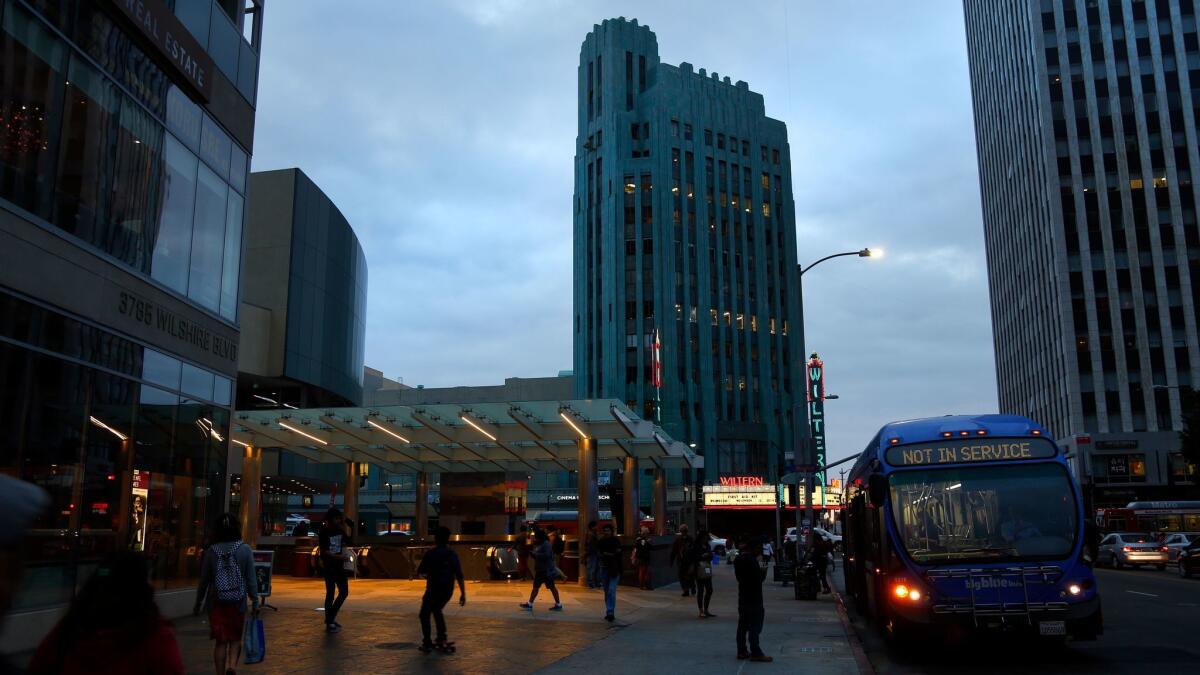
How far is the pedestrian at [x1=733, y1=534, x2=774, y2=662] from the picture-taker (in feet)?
41.7

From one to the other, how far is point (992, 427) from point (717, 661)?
4889 millimetres

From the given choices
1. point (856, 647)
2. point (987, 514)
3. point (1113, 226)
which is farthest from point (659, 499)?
point (1113, 226)

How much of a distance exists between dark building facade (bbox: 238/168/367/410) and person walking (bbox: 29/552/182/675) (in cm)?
4249

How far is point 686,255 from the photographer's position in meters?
102

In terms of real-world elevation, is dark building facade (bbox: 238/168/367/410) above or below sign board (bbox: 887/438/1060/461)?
above

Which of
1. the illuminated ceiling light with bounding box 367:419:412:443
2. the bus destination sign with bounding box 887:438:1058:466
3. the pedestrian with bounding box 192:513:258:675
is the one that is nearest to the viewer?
the pedestrian with bounding box 192:513:258:675

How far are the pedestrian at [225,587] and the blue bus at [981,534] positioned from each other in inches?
309

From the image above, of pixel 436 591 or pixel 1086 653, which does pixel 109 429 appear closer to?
pixel 436 591

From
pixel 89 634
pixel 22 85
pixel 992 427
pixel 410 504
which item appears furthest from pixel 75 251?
pixel 410 504

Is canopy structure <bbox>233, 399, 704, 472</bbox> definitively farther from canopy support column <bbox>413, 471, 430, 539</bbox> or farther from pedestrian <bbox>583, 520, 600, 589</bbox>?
pedestrian <bbox>583, 520, 600, 589</bbox>

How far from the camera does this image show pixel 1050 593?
11352 mm

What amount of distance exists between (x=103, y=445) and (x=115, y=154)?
15.5 feet

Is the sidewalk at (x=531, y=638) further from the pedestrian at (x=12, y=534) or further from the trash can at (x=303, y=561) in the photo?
the pedestrian at (x=12, y=534)

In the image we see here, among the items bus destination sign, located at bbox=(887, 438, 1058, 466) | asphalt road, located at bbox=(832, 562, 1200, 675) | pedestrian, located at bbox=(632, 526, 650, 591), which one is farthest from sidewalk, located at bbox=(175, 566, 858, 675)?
pedestrian, located at bbox=(632, 526, 650, 591)
